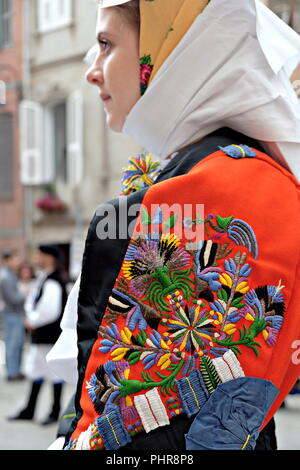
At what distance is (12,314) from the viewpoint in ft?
28.0

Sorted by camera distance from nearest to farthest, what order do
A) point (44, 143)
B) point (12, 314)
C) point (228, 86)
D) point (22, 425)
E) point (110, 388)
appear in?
point (110, 388) → point (228, 86) → point (22, 425) → point (12, 314) → point (44, 143)

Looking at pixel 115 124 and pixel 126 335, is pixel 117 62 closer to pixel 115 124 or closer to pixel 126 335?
pixel 115 124

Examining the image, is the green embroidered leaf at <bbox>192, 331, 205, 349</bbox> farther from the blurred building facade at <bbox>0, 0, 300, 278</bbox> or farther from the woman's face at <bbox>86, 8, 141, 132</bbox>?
the blurred building facade at <bbox>0, 0, 300, 278</bbox>

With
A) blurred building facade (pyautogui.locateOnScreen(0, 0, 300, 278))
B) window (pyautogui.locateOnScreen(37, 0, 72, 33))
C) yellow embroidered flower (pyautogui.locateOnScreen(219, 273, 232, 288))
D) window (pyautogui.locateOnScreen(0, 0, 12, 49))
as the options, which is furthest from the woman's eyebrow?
window (pyautogui.locateOnScreen(0, 0, 12, 49))

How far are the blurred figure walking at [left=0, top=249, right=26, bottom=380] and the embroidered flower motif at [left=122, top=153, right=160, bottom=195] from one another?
7.13 metres

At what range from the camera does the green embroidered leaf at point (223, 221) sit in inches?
41.5

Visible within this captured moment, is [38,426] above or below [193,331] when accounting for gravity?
below

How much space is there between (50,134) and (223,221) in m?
13.6

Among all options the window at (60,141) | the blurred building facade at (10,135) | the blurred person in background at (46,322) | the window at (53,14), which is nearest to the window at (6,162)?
the blurred building facade at (10,135)

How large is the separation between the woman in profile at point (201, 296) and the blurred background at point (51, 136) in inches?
413

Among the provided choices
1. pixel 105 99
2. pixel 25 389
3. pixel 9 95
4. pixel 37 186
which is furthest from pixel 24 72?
pixel 105 99

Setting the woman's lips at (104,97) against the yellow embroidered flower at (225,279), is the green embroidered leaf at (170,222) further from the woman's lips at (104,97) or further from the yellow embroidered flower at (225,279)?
the woman's lips at (104,97)

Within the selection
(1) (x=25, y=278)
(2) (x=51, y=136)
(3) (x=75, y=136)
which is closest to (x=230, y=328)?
(1) (x=25, y=278)

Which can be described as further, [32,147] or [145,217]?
[32,147]
